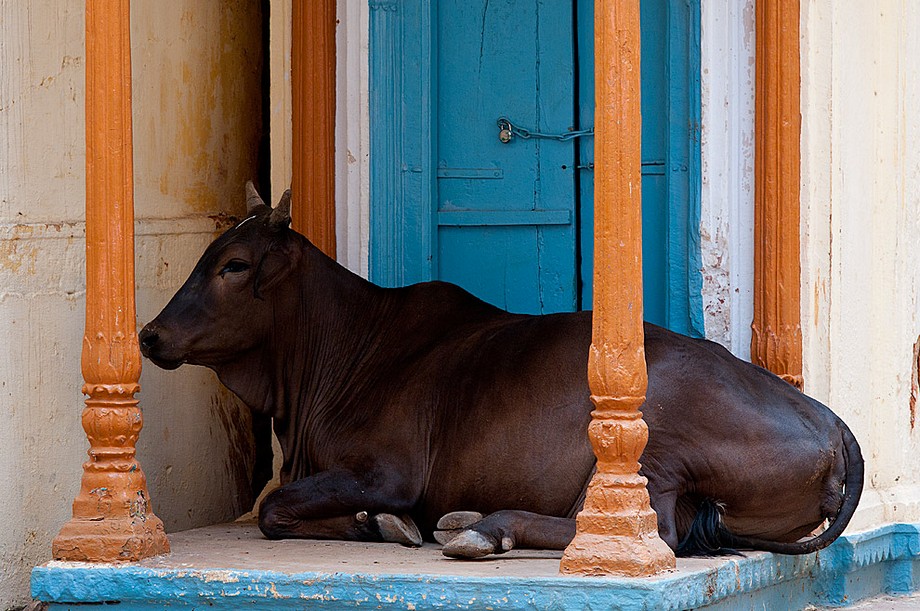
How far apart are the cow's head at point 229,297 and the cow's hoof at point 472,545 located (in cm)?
173

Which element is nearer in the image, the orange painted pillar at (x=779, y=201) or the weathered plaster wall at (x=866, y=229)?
the orange painted pillar at (x=779, y=201)

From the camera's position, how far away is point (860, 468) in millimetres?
6309

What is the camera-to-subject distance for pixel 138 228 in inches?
296

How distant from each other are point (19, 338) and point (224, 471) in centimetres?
184

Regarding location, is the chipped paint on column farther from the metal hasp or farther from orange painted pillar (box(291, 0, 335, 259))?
orange painted pillar (box(291, 0, 335, 259))

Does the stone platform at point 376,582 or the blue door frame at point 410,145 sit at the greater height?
the blue door frame at point 410,145

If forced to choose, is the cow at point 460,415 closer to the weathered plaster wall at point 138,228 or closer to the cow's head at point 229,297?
the cow's head at point 229,297

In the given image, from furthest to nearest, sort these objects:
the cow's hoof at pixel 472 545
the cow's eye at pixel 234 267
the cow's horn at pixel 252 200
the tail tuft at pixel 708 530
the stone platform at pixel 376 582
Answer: the cow's horn at pixel 252 200, the cow's eye at pixel 234 267, the tail tuft at pixel 708 530, the cow's hoof at pixel 472 545, the stone platform at pixel 376 582

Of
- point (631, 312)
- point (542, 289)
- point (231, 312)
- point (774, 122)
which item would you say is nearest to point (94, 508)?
point (231, 312)

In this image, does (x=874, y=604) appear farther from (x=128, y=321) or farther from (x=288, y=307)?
(x=128, y=321)

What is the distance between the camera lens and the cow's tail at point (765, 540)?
6082 mm

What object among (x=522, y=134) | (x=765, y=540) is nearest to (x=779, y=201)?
(x=522, y=134)

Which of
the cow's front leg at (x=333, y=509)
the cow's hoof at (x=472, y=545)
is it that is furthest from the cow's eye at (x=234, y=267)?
the cow's hoof at (x=472, y=545)

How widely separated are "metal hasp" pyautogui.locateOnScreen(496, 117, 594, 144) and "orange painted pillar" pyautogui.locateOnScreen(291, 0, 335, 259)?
0.86m
